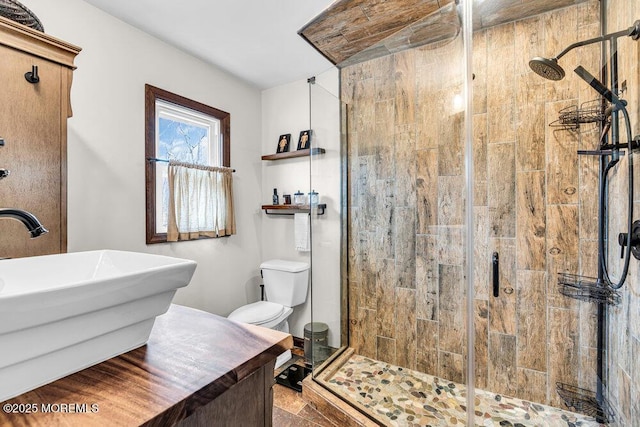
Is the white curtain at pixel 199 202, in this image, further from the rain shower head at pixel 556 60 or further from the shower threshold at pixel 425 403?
the rain shower head at pixel 556 60

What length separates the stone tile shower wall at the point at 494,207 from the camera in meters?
1.62

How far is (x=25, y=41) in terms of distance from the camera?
1.21 meters

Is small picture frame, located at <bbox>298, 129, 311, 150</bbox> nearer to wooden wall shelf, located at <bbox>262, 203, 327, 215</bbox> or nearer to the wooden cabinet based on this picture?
wooden wall shelf, located at <bbox>262, 203, 327, 215</bbox>

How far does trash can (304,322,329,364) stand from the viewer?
2.08 metres

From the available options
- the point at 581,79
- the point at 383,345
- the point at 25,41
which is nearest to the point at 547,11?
the point at 581,79

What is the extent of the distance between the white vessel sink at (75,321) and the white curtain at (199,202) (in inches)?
59.4

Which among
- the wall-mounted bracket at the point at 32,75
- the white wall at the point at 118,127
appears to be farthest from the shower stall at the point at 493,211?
the wall-mounted bracket at the point at 32,75

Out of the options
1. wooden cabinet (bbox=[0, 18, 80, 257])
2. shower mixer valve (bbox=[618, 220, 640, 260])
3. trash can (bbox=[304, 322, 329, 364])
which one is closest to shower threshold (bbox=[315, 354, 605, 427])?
trash can (bbox=[304, 322, 329, 364])

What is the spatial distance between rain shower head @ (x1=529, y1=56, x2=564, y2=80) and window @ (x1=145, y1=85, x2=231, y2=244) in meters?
2.18

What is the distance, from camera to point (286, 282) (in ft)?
8.18

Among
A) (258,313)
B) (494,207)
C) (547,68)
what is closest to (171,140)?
(258,313)

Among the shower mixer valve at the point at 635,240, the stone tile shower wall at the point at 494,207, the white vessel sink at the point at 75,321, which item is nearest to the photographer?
the white vessel sink at the point at 75,321

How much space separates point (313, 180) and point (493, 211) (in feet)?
4.10

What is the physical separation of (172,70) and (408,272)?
86.6 inches
